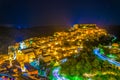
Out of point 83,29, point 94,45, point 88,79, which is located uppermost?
point 83,29

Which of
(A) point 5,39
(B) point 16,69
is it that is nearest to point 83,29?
(A) point 5,39

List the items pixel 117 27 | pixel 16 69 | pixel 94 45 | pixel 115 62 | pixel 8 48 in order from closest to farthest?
pixel 115 62, pixel 16 69, pixel 94 45, pixel 8 48, pixel 117 27

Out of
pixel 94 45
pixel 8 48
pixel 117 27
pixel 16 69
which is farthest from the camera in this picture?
pixel 117 27

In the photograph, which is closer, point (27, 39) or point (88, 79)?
point (88, 79)

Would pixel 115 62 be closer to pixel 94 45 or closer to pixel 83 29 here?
pixel 94 45

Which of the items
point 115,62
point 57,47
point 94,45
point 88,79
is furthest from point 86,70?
point 57,47

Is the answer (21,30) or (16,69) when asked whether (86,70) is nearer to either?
(16,69)

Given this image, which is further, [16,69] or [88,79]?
[16,69]

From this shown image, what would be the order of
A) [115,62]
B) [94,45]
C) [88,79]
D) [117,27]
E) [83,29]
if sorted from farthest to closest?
[83,29] < [117,27] < [94,45] < [115,62] < [88,79]

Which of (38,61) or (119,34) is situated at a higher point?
(119,34)
